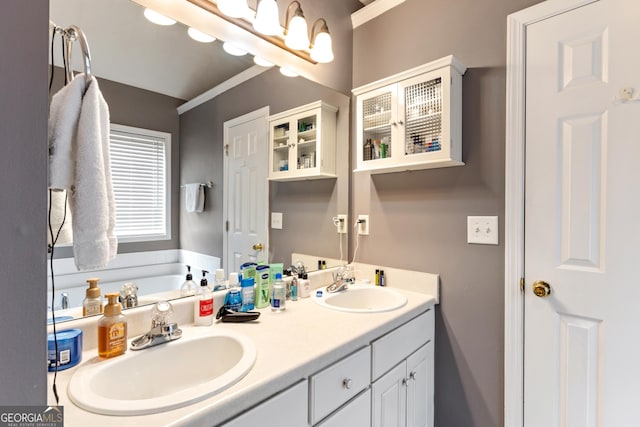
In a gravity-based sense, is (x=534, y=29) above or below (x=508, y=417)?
above

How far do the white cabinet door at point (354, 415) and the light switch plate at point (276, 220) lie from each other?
2.89 ft

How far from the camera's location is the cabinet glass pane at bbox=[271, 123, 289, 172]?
63.9 inches

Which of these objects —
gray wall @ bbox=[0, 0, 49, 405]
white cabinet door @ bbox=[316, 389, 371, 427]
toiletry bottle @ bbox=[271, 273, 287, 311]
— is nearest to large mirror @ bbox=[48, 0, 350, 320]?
toiletry bottle @ bbox=[271, 273, 287, 311]

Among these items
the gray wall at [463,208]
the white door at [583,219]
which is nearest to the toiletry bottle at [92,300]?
the gray wall at [463,208]

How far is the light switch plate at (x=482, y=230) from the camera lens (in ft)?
4.44

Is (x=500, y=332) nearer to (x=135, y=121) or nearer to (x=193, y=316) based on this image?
(x=193, y=316)

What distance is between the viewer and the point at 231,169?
4.76 feet

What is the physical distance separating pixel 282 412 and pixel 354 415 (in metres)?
0.35

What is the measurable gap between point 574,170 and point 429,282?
77 centimetres

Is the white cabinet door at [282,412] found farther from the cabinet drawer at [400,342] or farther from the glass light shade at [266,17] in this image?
the glass light shade at [266,17]

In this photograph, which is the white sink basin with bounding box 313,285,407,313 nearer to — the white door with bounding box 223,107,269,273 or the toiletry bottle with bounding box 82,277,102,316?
the white door with bounding box 223,107,269,273

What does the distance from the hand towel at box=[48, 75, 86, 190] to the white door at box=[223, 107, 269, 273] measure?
2.47 feet

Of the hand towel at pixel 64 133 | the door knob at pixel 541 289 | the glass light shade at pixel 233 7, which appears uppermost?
the glass light shade at pixel 233 7

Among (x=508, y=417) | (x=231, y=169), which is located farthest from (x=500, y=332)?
(x=231, y=169)
